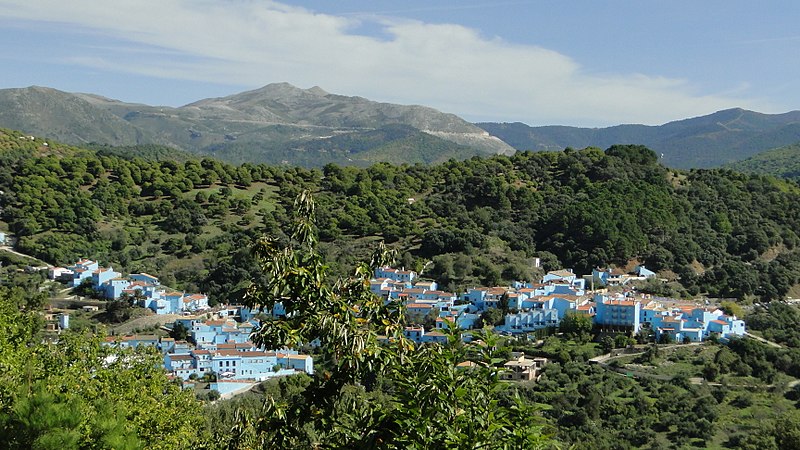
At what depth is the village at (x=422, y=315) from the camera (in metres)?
26.9

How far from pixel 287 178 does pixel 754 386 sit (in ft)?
112

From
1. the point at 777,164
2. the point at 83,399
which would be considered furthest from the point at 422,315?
the point at 777,164

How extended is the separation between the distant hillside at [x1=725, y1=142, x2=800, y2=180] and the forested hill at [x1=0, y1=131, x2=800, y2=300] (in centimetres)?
3667

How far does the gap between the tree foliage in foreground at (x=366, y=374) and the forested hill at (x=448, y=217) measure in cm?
2930

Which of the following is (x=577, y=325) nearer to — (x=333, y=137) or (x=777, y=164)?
(x=777, y=164)

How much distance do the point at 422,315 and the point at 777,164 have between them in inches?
2925

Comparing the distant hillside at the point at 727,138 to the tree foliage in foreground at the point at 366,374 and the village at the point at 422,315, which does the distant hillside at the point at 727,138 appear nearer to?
the village at the point at 422,315

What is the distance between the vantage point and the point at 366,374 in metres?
4.91

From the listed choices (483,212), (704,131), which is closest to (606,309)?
(483,212)

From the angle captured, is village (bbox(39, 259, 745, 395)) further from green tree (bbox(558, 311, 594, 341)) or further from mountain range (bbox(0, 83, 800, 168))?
mountain range (bbox(0, 83, 800, 168))

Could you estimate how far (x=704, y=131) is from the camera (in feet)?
587

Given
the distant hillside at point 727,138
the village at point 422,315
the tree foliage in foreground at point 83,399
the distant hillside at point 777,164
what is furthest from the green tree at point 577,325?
the distant hillside at point 727,138

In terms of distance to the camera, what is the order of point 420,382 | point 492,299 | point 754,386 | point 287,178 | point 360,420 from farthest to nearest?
point 287,178
point 492,299
point 754,386
point 360,420
point 420,382

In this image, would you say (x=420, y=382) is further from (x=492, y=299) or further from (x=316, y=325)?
(x=492, y=299)
